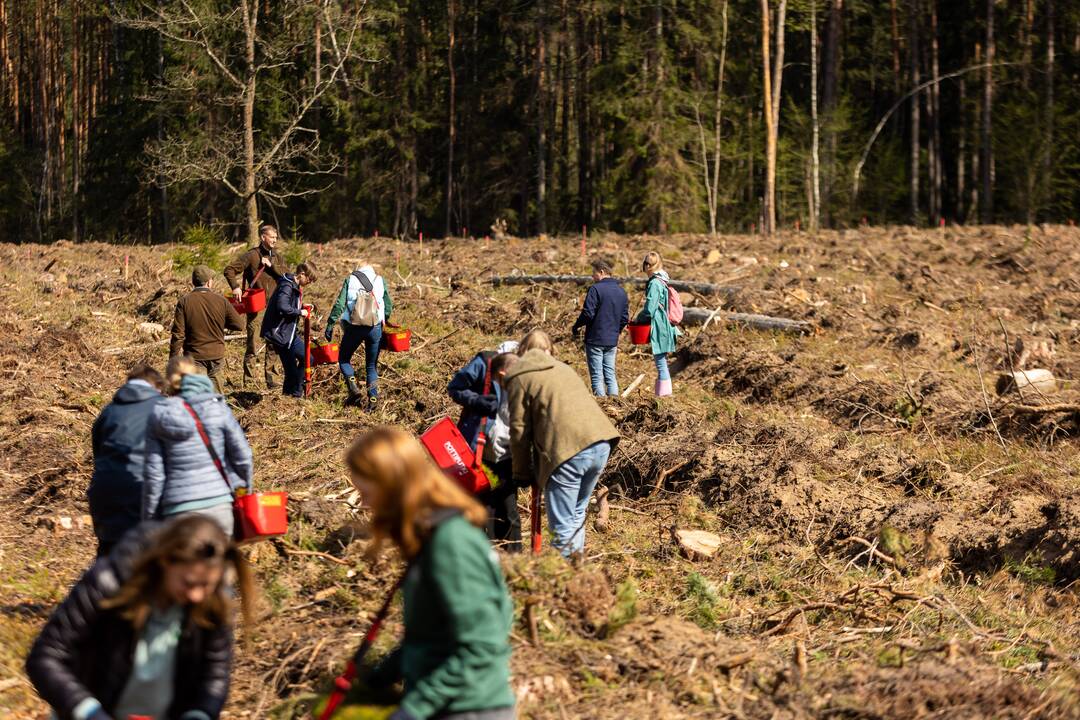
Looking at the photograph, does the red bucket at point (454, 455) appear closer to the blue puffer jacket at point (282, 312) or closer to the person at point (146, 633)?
the person at point (146, 633)

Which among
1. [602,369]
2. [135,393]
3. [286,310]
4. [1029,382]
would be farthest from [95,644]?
[1029,382]

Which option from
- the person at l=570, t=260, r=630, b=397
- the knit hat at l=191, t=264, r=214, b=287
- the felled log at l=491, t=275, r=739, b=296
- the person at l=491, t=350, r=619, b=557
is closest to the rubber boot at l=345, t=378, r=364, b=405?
the knit hat at l=191, t=264, r=214, b=287

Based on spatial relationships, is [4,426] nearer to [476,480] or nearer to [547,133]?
[476,480]

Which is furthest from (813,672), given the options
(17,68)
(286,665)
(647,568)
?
(17,68)

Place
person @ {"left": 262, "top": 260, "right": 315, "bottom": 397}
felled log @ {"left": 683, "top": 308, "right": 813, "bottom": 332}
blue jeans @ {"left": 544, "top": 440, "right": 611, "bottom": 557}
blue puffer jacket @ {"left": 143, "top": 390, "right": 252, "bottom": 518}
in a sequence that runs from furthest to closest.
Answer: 1. felled log @ {"left": 683, "top": 308, "right": 813, "bottom": 332}
2. person @ {"left": 262, "top": 260, "right": 315, "bottom": 397}
3. blue jeans @ {"left": 544, "top": 440, "right": 611, "bottom": 557}
4. blue puffer jacket @ {"left": 143, "top": 390, "right": 252, "bottom": 518}

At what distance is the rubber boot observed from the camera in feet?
39.7

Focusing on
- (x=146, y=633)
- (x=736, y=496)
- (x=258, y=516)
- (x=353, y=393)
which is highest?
(x=146, y=633)

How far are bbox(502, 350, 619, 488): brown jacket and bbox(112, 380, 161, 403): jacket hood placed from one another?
6.70 ft

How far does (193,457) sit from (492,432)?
85.9 inches

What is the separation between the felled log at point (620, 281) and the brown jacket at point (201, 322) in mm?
8169

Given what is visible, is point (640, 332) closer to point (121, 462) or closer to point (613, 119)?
point (121, 462)

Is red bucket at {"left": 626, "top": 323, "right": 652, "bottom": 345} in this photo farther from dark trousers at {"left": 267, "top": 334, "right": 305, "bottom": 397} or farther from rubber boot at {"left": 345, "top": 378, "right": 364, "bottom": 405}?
dark trousers at {"left": 267, "top": 334, "right": 305, "bottom": 397}

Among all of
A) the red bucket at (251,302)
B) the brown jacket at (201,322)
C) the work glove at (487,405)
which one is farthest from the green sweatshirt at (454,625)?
the red bucket at (251,302)

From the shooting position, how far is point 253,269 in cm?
1252
